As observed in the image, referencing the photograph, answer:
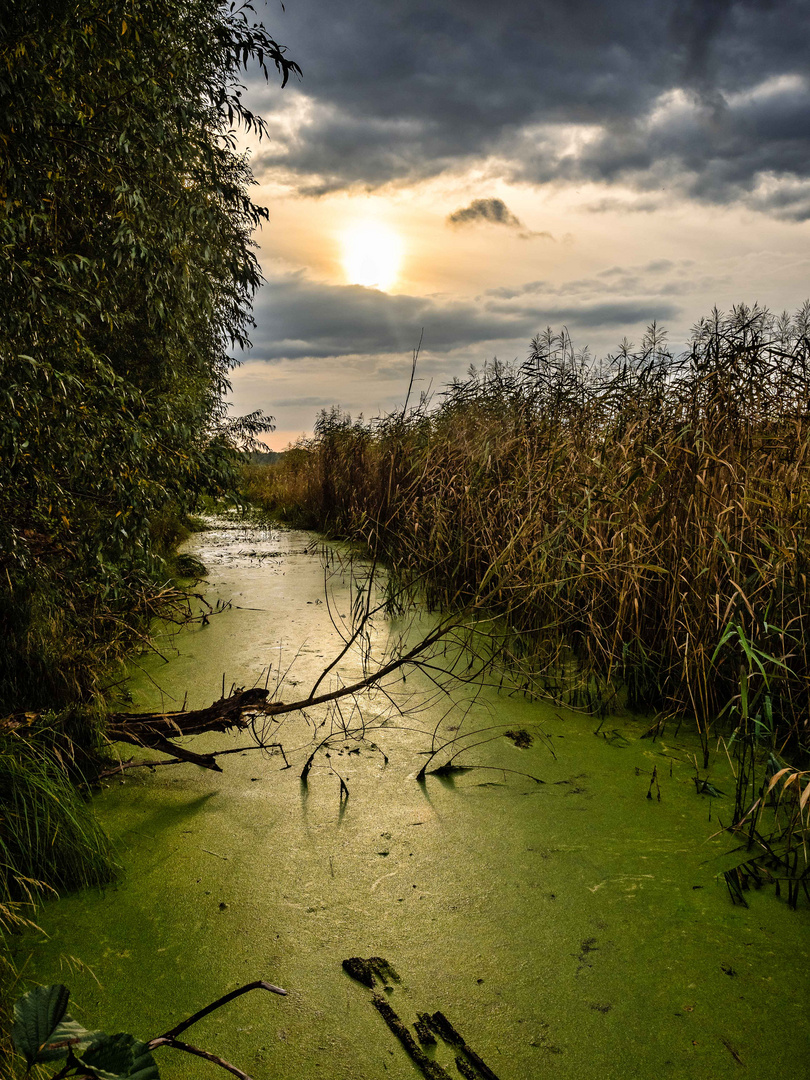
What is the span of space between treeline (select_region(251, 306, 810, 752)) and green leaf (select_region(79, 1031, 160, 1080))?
121 cm

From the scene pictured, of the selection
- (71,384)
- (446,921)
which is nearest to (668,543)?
(446,921)

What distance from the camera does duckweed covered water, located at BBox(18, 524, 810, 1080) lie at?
1043 millimetres

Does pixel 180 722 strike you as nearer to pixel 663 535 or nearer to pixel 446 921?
pixel 446 921

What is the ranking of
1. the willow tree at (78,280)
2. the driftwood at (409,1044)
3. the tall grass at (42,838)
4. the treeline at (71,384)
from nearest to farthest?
the driftwood at (409,1044) → the tall grass at (42,838) → the treeline at (71,384) → the willow tree at (78,280)

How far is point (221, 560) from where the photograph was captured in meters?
5.63

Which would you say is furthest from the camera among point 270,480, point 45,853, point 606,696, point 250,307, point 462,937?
point 270,480

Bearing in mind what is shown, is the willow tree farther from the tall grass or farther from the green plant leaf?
the green plant leaf

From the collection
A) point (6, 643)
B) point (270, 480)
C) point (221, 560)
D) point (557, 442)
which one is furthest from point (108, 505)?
point (270, 480)

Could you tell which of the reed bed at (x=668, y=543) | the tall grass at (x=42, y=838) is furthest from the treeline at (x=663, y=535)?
the tall grass at (x=42, y=838)

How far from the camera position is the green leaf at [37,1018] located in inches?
21.1

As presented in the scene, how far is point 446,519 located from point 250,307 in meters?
Answer: 5.04

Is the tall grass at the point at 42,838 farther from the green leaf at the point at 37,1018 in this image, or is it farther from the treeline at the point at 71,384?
the green leaf at the point at 37,1018

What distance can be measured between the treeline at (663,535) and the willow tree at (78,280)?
37.7 inches

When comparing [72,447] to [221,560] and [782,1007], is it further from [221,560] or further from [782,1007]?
[221,560]
